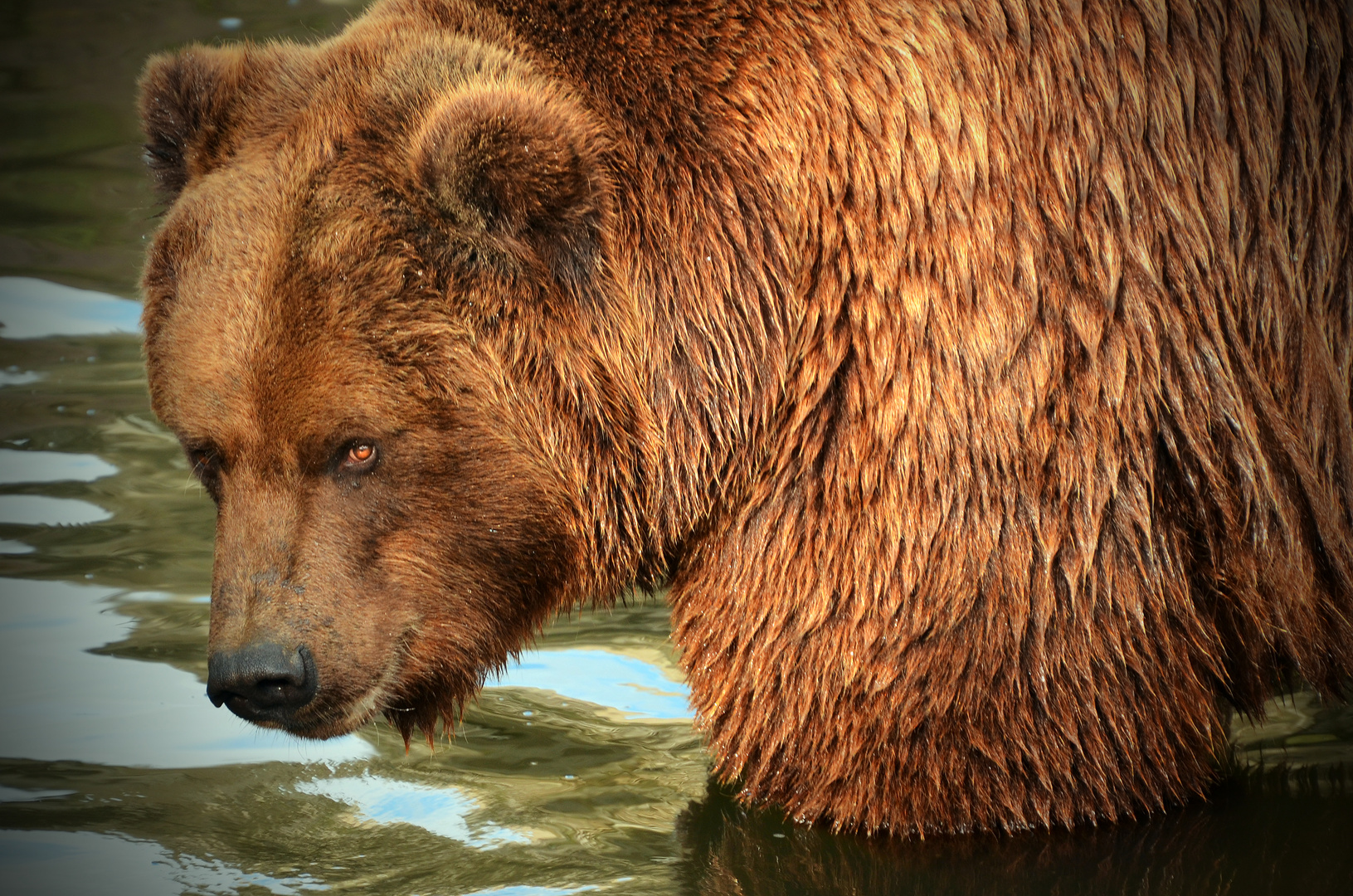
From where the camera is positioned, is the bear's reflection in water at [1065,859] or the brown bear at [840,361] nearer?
the brown bear at [840,361]

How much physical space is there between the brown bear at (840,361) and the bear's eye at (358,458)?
0.01 metres

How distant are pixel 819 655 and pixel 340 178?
77.9 inches

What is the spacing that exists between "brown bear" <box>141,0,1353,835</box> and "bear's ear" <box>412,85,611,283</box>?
12mm

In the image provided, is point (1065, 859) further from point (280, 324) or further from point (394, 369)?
point (280, 324)

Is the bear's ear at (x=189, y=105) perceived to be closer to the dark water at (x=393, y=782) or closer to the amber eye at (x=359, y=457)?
the amber eye at (x=359, y=457)

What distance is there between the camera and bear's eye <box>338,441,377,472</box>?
13.3 ft

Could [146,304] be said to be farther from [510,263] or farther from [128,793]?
[128,793]

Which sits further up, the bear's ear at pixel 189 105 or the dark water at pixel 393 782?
the bear's ear at pixel 189 105

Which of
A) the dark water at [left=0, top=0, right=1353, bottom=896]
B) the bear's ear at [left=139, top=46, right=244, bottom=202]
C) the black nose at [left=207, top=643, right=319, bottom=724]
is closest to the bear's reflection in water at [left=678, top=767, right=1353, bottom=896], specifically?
the dark water at [left=0, top=0, right=1353, bottom=896]

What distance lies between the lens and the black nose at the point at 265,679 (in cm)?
396

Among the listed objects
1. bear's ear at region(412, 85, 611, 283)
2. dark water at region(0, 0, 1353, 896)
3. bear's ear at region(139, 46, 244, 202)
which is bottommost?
dark water at region(0, 0, 1353, 896)

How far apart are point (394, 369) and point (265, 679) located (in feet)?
3.08

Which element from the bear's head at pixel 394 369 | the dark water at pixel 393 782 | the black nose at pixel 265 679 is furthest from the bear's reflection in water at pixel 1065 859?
the black nose at pixel 265 679

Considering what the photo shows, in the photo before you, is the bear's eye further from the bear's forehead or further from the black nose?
the black nose
